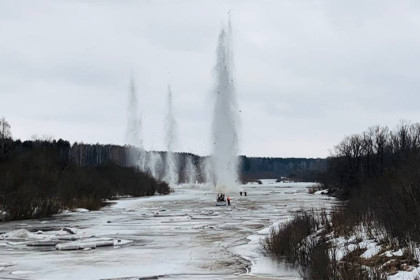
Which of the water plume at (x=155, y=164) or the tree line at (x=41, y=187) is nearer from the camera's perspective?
the tree line at (x=41, y=187)

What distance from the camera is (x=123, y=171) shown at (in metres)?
80.6

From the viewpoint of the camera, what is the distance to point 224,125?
71500 mm

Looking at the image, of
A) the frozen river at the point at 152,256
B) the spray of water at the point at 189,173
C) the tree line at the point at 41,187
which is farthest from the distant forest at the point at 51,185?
the spray of water at the point at 189,173

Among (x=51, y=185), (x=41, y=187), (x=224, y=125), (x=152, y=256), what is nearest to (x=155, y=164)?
(x=224, y=125)

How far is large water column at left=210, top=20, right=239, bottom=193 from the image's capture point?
71.4 meters

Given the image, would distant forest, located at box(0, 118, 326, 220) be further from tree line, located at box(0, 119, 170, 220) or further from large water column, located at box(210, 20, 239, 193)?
large water column, located at box(210, 20, 239, 193)

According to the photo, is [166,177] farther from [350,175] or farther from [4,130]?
[350,175]

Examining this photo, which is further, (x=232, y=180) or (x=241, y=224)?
(x=232, y=180)

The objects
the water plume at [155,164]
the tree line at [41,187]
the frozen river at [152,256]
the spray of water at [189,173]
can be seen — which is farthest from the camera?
the spray of water at [189,173]

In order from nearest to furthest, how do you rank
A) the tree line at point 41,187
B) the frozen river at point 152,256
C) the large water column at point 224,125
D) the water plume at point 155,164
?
the frozen river at point 152,256, the tree line at point 41,187, the large water column at point 224,125, the water plume at point 155,164

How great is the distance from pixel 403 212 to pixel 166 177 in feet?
336

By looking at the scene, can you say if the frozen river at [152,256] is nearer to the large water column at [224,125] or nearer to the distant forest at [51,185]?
the distant forest at [51,185]

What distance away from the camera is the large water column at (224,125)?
71.4 meters

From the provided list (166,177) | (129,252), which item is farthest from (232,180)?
(129,252)
